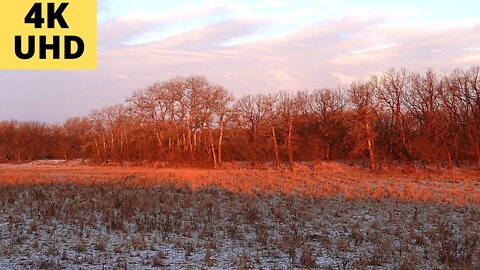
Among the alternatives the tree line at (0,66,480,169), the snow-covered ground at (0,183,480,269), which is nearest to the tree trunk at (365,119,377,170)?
the tree line at (0,66,480,169)

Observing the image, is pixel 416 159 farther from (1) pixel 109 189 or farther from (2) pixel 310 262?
(2) pixel 310 262

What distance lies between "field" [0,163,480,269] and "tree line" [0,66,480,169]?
31.0m

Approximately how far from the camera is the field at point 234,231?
8.91 meters

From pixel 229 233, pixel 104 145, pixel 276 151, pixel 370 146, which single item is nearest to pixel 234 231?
pixel 229 233

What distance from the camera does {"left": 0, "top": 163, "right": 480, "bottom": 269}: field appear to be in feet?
29.2

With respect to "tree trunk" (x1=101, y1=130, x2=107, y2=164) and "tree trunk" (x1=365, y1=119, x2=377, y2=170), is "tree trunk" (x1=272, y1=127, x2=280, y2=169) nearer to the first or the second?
"tree trunk" (x1=365, y1=119, x2=377, y2=170)

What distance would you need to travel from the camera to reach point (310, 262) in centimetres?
885

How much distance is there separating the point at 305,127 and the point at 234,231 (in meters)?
50.6

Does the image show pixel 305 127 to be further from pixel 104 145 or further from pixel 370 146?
pixel 104 145

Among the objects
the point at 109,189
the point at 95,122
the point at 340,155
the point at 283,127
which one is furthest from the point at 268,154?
the point at 95,122

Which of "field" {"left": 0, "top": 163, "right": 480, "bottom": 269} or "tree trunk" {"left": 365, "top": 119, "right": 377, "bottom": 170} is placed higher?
"tree trunk" {"left": 365, "top": 119, "right": 377, "bottom": 170}

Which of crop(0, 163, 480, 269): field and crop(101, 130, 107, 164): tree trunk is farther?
crop(101, 130, 107, 164): tree trunk

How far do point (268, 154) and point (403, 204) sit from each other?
133 ft

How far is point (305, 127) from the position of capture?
61.4 metres
